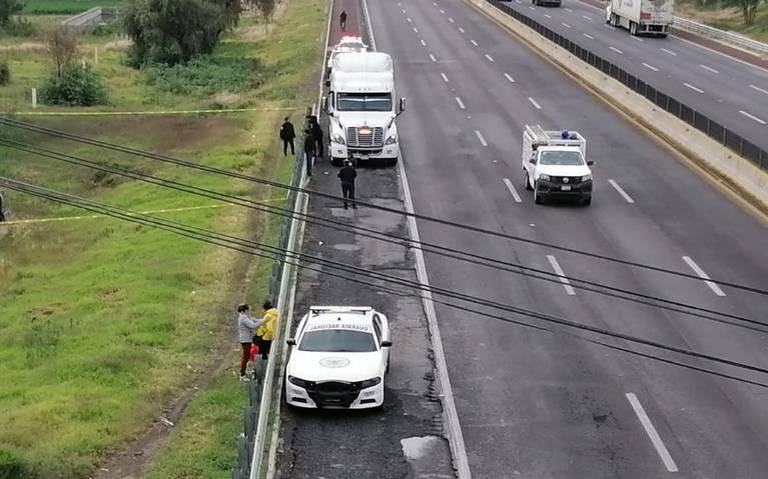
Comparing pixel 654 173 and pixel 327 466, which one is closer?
pixel 327 466

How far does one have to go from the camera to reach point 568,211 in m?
37.0

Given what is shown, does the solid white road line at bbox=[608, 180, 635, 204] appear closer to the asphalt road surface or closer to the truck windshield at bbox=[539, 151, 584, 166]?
the truck windshield at bbox=[539, 151, 584, 166]

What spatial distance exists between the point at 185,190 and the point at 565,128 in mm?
16555

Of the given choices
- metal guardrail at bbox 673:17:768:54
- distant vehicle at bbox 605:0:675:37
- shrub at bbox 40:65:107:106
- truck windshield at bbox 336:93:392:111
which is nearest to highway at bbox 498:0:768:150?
distant vehicle at bbox 605:0:675:37

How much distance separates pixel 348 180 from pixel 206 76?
3646 centimetres

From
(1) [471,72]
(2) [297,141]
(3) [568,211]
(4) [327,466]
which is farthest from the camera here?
(1) [471,72]

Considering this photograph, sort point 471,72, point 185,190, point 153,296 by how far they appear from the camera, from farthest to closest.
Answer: point 471,72 < point 185,190 < point 153,296

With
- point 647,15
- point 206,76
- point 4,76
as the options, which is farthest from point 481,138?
point 647,15

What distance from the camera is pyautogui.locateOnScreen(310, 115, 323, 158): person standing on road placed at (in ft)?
137

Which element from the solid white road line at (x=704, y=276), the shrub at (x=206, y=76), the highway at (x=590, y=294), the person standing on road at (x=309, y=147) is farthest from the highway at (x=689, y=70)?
the shrub at (x=206, y=76)

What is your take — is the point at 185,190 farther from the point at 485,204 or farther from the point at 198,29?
the point at 198,29

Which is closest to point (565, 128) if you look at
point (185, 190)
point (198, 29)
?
point (185, 190)

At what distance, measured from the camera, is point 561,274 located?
30609 millimetres

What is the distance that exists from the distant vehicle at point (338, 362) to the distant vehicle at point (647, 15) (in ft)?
198
